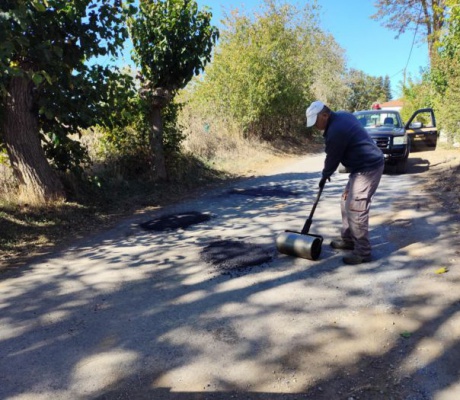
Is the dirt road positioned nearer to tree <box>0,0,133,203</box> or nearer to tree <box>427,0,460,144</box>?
tree <box>0,0,133,203</box>

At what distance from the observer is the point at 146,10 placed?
8961 mm

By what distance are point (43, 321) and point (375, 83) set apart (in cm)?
7409

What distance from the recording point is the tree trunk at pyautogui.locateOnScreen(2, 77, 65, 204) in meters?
6.77

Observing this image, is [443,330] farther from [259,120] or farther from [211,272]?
[259,120]

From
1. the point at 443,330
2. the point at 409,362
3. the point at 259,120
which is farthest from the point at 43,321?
the point at 259,120

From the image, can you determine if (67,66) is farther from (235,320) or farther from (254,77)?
(254,77)

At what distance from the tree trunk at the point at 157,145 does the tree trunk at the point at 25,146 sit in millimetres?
3214

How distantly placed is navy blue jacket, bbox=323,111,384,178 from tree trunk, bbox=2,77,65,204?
17.6 feet

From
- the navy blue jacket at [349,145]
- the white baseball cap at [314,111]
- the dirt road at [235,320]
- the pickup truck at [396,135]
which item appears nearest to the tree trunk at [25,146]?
the dirt road at [235,320]

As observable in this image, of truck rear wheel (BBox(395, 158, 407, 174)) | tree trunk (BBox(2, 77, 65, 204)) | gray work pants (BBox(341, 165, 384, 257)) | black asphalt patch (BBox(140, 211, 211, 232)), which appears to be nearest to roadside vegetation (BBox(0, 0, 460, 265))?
tree trunk (BBox(2, 77, 65, 204))

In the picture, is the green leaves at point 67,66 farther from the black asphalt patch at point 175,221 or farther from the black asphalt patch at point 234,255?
the black asphalt patch at point 234,255

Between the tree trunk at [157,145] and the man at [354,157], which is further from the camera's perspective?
the tree trunk at [157,145]

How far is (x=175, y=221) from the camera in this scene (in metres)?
7.00

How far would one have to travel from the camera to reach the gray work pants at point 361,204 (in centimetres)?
425
